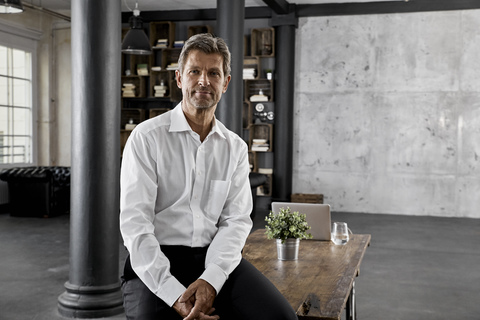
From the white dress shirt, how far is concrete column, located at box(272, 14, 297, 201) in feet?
24.7

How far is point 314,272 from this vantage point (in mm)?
2488

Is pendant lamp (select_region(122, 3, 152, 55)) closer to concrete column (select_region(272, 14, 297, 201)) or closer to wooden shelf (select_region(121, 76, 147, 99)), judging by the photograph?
wooden shelf (select_region(121, 76, 147, 99))

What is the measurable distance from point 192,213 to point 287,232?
26.0 inches

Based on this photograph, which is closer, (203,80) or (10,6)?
(203,80)

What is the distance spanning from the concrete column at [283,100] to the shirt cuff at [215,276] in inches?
310

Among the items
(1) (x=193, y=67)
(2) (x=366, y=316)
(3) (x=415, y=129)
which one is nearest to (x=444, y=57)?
(3) (x=415, y=129)

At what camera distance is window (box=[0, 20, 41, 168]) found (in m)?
9.63

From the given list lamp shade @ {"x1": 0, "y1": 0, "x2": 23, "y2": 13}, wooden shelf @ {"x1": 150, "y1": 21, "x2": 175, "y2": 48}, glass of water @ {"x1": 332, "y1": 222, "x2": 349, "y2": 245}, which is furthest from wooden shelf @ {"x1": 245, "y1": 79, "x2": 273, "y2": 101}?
glass of water @ {"x1": 332, "y1": 222, "x2": 349, "y2": 245}

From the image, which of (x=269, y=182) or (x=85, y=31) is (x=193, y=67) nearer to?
(x=85, y=31)

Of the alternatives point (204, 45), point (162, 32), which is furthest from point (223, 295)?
point (162, 32)

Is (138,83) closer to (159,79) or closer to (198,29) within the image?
(159,79)

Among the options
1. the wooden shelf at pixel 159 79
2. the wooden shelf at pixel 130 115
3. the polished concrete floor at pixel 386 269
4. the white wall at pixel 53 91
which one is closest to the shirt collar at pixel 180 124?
the polished concrete floor at pixel 386 269

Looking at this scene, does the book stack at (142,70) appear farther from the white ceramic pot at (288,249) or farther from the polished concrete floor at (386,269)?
the white ceramic pot at (288,249)

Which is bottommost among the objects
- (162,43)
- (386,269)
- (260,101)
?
(386,269)
